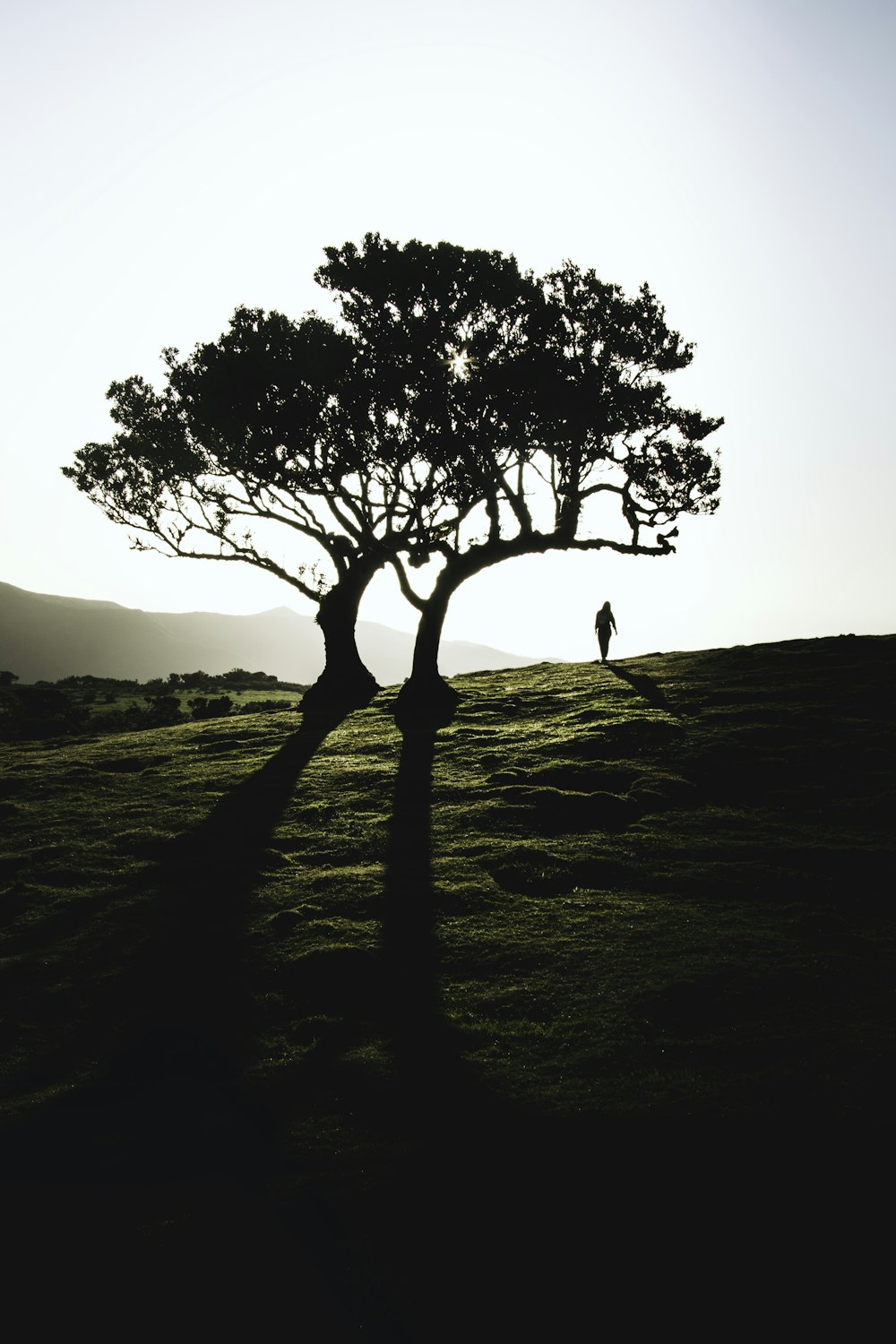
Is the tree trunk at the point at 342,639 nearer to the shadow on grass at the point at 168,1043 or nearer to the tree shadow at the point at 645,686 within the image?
the tree shadow at the point at 645,686

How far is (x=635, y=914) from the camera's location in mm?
11734

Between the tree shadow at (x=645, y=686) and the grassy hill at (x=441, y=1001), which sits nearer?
the grassy hill at (x=441, y=1001)

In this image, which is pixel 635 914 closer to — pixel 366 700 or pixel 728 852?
pixel 728 852

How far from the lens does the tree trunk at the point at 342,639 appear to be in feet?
115

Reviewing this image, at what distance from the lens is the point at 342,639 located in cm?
3531

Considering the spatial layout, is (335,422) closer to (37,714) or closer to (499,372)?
(499,372)

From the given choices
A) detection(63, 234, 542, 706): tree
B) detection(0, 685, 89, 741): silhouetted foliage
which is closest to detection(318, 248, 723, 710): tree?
detection(63, 234, 542, 706): tree

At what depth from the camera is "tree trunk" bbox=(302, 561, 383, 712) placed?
115 feet

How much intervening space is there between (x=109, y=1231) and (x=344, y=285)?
28840 millimetres

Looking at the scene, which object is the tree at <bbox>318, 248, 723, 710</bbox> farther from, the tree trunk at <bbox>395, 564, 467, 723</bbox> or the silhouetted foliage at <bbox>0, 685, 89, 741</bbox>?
the silhouetted foliage at <bbox>0, 685, 89, 741</bbox>

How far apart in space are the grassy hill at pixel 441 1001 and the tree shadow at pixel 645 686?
14.0 ft

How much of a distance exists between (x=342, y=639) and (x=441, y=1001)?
87.4ft

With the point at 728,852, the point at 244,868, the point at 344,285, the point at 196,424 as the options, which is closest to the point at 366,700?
the point at 196,424

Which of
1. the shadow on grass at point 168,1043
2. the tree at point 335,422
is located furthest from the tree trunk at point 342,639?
the shadow on grass at point 168,1043
